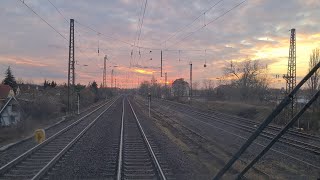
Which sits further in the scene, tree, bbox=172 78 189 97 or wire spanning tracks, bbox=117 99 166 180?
tree, bbox=172 78 189 97

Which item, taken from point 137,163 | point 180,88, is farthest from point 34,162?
point 180,88

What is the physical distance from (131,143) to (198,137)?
217 inches

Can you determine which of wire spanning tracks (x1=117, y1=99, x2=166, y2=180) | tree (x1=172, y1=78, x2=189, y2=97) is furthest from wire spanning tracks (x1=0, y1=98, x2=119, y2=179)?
tree (x1=172, y1=78, x2=189, y2=97)

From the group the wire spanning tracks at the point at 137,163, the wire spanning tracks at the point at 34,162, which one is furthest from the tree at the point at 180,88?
the wire spanning tracks at the point at 34,162

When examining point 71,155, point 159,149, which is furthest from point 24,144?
point 159,149

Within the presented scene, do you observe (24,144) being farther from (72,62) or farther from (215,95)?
(215,95)

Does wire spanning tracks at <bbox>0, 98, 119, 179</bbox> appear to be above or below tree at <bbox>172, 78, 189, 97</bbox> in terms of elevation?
below

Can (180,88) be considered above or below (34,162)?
above

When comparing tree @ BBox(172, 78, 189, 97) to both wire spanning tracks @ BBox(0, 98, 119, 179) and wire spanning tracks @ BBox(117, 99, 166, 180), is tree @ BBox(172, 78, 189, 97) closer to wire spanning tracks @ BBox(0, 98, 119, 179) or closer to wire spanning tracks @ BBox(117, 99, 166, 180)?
wire spanning tracks @ BBox(117, 99, 166, 180)

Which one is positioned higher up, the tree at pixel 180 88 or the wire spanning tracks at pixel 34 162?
the tree at pixel 180 88

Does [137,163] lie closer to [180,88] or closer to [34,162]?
[34,162]

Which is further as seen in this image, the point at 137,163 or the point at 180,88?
the point at 180,88

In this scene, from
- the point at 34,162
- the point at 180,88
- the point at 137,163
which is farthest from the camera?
the point at 180,88

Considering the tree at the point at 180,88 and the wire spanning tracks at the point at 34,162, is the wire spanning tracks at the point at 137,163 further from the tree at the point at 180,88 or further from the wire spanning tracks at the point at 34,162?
the tree at the point at 180,88
